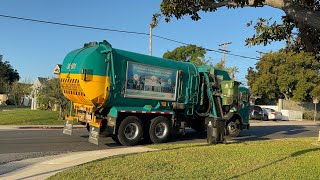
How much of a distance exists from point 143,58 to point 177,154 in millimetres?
5071

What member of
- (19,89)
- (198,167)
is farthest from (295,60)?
(198,167)

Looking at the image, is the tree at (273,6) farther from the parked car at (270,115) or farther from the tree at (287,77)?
the tree at (287,77)

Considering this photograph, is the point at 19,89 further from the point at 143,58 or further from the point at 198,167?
the point at 198,167

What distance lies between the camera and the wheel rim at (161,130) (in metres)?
15.4

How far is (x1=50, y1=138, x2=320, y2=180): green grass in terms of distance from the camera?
8.09m

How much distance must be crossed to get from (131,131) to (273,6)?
863 centimetres

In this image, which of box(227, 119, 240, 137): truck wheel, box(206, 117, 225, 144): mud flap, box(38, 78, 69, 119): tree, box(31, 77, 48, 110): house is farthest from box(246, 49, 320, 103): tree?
box(206, 117, 225, 144): mud flap

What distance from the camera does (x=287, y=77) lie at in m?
47.9

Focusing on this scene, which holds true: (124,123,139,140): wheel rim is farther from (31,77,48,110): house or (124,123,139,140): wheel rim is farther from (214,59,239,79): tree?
(214,59,239,79): tree

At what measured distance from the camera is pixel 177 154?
36.2 ft

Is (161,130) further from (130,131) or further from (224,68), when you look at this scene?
(224,68)

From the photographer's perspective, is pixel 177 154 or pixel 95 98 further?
pixel 95 98

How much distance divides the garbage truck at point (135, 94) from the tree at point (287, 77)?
33.1 metres

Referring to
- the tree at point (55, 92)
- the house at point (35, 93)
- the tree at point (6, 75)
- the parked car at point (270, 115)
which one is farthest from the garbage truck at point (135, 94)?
the tree at point (6, 75)
